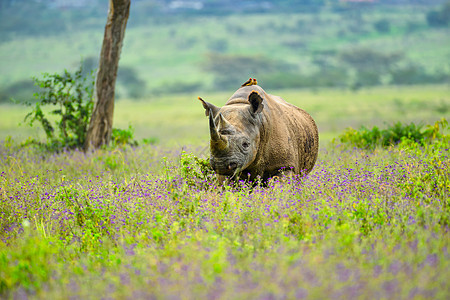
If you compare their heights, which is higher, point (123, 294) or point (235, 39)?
point (235, 39)

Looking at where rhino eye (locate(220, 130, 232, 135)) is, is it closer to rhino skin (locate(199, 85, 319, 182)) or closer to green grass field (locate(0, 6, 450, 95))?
rhino skin (locate(199, 85, 319, 182))

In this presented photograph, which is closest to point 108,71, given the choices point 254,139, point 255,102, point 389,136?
point 255,102

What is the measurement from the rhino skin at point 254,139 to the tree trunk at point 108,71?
5.12m

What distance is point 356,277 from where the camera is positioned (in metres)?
3.55

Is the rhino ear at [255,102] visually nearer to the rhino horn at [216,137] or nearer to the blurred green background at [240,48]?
the rhino horn at [216,137]

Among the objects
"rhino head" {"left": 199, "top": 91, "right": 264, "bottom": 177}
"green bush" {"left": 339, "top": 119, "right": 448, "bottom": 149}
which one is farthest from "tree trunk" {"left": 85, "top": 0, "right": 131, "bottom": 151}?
"green bush" {"left": 339, "top": 119, "right": 448, "bottom": 149}

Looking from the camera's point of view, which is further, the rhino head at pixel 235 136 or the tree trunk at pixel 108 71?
the tree trunk at pixel 108 71

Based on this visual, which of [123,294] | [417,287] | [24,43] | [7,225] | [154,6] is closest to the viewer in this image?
[417,287]

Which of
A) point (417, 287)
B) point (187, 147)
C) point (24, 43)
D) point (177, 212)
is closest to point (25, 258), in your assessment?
point (177, 212)

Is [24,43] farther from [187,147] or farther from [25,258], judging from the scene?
[25,258]

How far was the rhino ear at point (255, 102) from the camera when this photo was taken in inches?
275

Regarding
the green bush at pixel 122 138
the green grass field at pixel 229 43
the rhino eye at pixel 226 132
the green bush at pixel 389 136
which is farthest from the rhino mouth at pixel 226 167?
the green grass field at pixel 229 43

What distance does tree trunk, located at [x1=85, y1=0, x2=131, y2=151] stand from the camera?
1190 centimetres

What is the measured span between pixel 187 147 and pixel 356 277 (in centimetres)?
848
